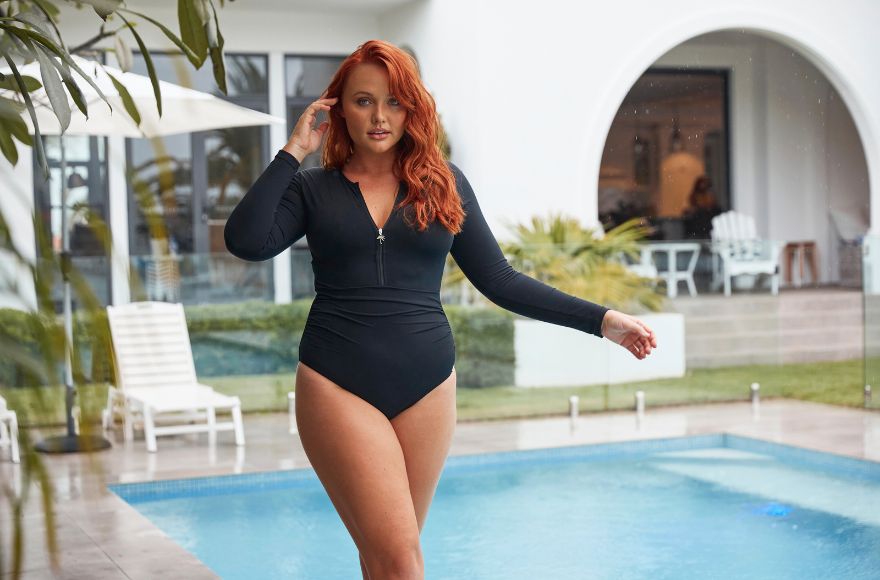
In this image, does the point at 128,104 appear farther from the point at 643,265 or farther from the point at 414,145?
the point at 643,265

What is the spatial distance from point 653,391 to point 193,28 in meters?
8.89

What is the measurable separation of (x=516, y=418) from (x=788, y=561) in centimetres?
381

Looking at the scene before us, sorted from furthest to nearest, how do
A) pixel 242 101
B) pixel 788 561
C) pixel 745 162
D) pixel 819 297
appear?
pixel 745 162, pixel 242 101, pixel 819 297, pixel 788 561

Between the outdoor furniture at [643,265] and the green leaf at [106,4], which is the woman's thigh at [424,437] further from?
the outdoor furniture at [643,265]

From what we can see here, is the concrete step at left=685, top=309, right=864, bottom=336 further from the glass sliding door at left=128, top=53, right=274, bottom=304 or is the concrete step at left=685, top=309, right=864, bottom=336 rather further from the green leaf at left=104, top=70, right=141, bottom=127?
the green leaf at left=104, top=70, right=141, bottom=127

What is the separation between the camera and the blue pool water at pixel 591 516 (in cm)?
575

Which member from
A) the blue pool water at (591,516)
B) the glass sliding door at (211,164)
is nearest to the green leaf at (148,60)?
the blue pool water at (591,516)

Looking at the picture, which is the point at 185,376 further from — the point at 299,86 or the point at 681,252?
the point at 299,86

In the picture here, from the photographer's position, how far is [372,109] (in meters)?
2.50

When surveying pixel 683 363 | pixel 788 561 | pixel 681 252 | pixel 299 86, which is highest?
pixel 299 86

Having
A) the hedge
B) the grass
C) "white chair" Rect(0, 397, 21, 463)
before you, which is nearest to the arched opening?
the grass

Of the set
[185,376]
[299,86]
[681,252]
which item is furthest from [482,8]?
[185,376]

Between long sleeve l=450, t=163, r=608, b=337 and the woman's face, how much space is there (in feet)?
0.73

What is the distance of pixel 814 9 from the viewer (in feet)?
44.4
